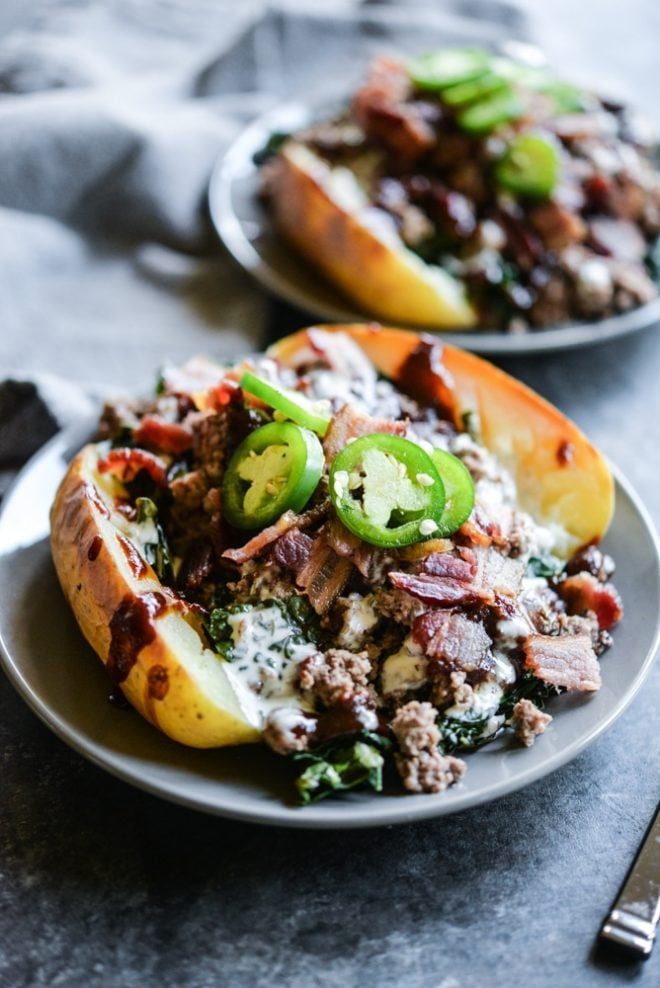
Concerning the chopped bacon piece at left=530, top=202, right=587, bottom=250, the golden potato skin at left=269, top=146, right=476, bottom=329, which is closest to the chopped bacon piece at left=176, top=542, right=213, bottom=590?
the golden potato skin at left=269, top=146, right=476, bottom=329

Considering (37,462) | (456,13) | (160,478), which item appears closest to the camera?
(160,478)

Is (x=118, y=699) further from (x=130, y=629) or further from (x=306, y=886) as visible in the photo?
(x=306, y=886)

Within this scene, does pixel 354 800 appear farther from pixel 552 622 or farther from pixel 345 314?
pixel 345 314

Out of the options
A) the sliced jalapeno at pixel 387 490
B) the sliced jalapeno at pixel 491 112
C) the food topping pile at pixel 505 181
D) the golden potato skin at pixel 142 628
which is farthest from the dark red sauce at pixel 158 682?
the sliced jalapeno at pixel 491 112

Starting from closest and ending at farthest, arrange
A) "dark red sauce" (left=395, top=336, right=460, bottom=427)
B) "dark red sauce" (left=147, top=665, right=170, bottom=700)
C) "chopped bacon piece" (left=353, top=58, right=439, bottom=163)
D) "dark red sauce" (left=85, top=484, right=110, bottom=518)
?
A: "dark red sauce" (left=147, top=665, right=170, bottom=700) → "dark red sauce" (left=85, top=484, right=110, bottom=518) → "dark red sauce" (left=395, top=336, right=460, bottom=427) → "chopped bacon piece" (left=353, top=58, right=439, bottom=163)

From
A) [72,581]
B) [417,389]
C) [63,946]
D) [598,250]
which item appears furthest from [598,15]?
[63,946]

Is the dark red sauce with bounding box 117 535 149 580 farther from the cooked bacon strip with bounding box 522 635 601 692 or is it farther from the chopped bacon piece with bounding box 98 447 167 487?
the cooked bacon strip with bounding box 522 635 601 692
